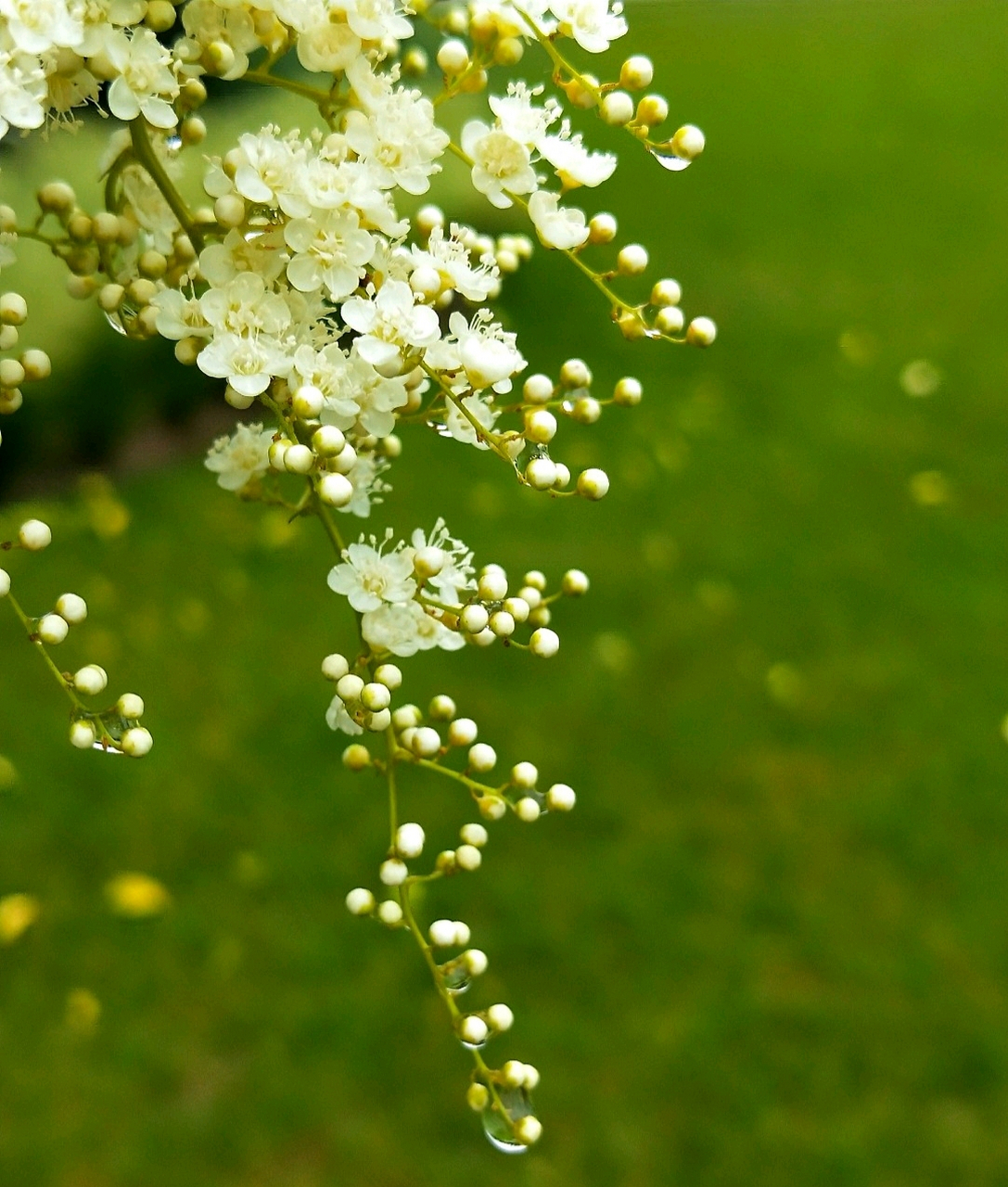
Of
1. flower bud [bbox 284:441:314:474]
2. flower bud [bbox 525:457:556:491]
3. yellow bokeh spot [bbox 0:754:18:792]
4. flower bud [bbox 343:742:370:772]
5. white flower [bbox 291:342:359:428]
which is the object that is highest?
white flower [bbox 291:342:359:428]

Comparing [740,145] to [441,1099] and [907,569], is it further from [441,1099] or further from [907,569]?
[441,1099]

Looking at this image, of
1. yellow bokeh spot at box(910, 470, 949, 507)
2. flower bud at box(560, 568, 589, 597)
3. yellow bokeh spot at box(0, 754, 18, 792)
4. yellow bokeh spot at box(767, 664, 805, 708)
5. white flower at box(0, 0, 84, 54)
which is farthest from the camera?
yellow bokeh spot at box(910, 470, 949, 507)

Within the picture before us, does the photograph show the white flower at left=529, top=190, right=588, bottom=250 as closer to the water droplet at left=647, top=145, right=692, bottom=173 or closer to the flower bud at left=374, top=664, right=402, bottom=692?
the water droplet at left=647, top=145, right=692, bottom=173

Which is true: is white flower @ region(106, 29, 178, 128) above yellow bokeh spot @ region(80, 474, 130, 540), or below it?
above

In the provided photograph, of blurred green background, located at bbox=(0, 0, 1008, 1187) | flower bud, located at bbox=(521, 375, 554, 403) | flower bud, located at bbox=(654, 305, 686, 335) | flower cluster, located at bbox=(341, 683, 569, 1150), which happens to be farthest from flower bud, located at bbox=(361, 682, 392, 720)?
blurred green background, located at bbox=(0, 0, 1008, 1187)

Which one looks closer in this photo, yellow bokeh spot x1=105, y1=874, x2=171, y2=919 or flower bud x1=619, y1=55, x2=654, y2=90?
flower bud x1=619, y1=55, x2=654, y2=90

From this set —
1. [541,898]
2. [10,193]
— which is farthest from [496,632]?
[10,193]

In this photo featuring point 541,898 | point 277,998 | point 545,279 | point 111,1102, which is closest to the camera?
point 111,1102
